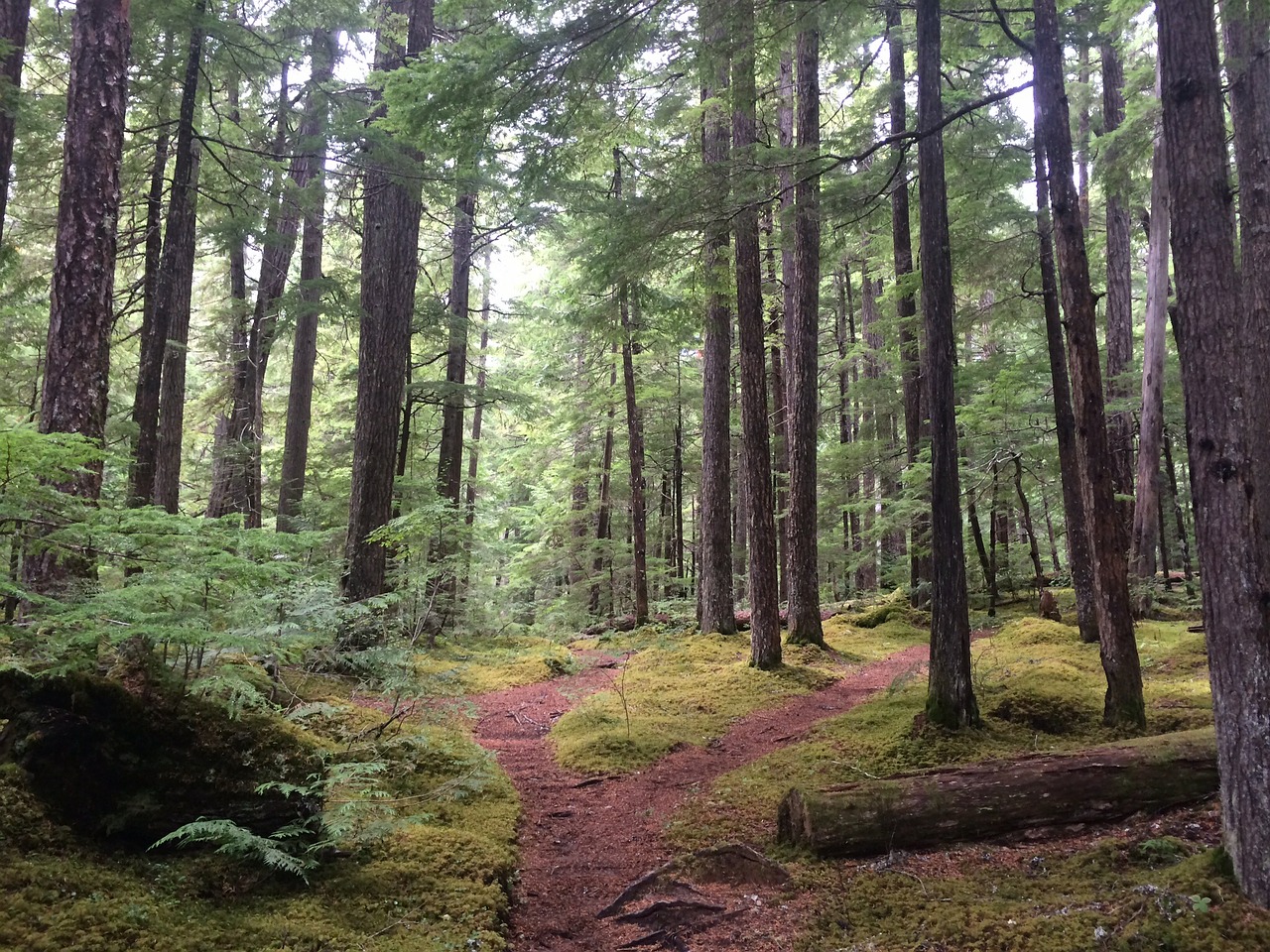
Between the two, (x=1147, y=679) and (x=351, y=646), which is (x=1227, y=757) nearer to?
Answer: (x=1147, y=679)

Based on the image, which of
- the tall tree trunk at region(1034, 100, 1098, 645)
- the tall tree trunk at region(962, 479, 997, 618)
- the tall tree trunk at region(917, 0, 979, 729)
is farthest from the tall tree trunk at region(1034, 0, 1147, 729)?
the tall tree trunk at region(962, 479, 997, 618)

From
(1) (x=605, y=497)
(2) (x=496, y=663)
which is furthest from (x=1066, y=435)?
(1) (x=605, y=497)

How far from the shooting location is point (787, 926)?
4270 mm

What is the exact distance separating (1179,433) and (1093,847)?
1789 centimetres

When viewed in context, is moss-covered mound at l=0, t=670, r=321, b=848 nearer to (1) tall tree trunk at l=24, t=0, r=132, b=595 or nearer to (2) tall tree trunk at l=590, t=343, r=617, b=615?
(1) tall tree trunk at l=24, t=0, r=132, b=595

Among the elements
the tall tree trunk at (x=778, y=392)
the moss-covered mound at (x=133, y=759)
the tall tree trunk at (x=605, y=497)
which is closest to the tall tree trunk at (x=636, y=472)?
the tall tree trunk at (x=778, y=392)

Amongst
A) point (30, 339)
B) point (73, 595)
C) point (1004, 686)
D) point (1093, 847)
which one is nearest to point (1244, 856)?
point (1093, 847)

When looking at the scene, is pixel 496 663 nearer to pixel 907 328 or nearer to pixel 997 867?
pixel 997 867

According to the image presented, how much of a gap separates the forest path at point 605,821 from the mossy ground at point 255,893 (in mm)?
400

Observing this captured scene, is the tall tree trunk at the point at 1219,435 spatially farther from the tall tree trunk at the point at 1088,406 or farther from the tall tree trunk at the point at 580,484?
the tall tree trunk at the point at 580,484

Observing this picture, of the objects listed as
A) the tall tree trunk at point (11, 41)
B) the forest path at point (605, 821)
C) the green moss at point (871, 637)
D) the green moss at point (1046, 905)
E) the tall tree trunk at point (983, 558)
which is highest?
the tall tree trunk at point (11, 41)

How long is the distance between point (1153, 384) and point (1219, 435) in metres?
10.2

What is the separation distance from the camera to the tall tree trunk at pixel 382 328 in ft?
33.1

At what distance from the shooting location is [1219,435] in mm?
3916
